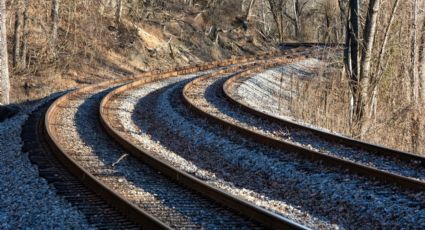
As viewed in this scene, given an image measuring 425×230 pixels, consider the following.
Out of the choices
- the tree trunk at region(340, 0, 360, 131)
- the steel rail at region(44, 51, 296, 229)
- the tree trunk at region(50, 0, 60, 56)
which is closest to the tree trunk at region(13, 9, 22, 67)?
the tree trunk at region(50, 0, 60, 56)

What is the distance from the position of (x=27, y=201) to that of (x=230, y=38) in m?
37.2

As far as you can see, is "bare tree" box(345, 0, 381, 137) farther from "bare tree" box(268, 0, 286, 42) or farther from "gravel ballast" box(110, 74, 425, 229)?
"bare tree" box(268, 0, 286, 42)

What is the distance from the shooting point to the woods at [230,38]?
18172 mm

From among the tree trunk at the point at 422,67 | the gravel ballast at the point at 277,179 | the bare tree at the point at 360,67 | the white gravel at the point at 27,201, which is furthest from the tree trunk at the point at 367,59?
the white gravel at the point at 27,201

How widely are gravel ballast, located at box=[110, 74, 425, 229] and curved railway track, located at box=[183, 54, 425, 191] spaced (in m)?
0.18

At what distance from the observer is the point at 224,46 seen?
138ft

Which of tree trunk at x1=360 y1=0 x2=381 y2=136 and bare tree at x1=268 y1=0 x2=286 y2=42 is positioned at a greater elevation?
tree trunk at x1=360 y1=0 x2=381 y2=136

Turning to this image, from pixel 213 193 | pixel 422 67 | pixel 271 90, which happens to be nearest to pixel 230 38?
pixel 422 67

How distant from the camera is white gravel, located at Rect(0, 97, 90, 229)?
734 centimetres

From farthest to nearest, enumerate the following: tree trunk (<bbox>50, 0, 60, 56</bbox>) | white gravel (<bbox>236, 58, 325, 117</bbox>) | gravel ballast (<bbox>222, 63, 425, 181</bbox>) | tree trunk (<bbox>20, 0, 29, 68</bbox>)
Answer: tree trunk (<bbox>50, 0, 60, 56</bbox>) < tree trunk (<bbox>20, 0, 29, 68</bbox>) < white gravel (<bbox>236, 58, 325, 117</bbox>) < gravel ballast (<bbox>222, 63, 425, 181</bbox>)

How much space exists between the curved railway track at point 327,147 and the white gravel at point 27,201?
4425 mm

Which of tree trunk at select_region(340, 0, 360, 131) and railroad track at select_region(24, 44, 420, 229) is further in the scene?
tree trunk at select_region(340, 0, 360, 131)

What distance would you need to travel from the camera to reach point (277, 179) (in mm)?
9805

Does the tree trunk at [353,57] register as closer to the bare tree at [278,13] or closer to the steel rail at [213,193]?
the steel rail at [213,193]
